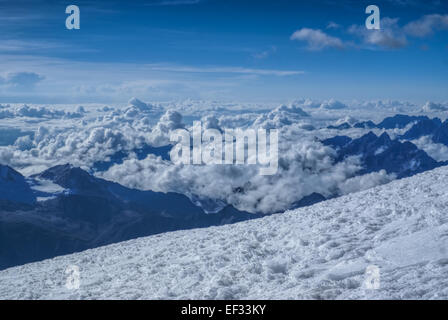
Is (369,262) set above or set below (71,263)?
above

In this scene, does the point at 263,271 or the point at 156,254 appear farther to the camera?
the point at 156,254

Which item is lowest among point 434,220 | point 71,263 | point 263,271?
point 71,263

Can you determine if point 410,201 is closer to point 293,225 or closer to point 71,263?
point 293,225
